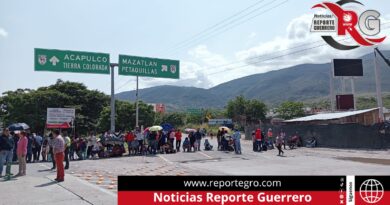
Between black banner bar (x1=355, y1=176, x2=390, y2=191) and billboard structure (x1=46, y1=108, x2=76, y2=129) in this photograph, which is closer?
black banner bar (x1=355, y1=176, x2=390, y2=191)

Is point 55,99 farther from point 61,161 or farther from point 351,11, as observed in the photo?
point 61,161

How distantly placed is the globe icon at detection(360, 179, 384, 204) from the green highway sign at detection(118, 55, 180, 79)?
23.1 m

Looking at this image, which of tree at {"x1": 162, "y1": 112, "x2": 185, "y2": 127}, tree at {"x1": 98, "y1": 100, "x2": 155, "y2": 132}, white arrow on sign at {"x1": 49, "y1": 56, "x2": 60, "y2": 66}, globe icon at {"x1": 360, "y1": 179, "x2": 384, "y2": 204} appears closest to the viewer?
globe icon at {"x1": 360, "y1": 179, "x2": 384, "y2": 204}

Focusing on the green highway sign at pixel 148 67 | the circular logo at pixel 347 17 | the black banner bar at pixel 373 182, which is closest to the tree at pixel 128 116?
the green highway sign at pixel 148 67

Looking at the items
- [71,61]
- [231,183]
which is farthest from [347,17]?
[231,183]

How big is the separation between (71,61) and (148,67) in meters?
5.32

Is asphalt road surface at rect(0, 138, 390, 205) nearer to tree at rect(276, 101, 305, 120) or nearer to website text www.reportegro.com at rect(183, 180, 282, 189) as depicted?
website text www.reportegro.com at rect(183, 180, 282, 189)

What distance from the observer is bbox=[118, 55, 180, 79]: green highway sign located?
27812 mm

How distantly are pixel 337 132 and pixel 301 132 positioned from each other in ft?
12.6

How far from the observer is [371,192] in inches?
233

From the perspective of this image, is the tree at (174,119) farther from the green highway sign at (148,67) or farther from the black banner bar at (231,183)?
the black banner bar at (231,183)

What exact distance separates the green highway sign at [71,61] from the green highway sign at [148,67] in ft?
3.79

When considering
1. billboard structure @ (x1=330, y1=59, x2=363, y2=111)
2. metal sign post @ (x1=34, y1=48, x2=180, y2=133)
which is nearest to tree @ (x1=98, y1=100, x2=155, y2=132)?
billboard structure @ (x1=330, y1=59, x2=363, y2=111)

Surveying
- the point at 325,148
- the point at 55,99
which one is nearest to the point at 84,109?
the point at 55,99
